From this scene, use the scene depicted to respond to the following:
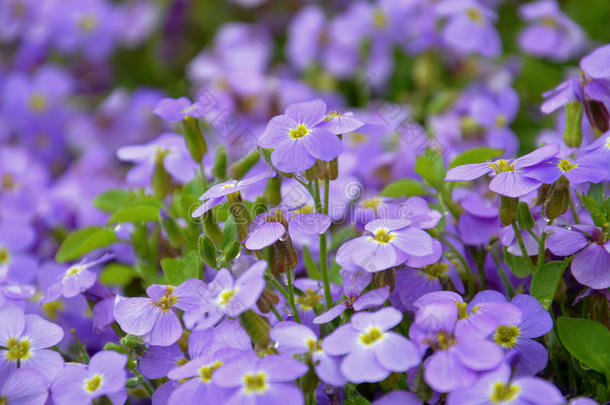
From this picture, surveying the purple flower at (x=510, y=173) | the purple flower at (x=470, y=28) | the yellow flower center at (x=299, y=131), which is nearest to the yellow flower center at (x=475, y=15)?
the purple flower at (x=470, y=28)

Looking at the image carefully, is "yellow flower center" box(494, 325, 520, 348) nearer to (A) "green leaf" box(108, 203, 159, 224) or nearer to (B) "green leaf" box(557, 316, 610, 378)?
(B) "green leaf" box(557, 316, 610, 378)

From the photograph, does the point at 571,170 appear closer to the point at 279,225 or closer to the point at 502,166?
the point at 502,166

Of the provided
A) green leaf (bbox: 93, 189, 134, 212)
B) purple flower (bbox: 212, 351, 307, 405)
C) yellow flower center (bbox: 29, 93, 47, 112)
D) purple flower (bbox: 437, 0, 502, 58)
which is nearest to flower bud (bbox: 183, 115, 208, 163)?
green leaf (bbox: 93, 189, 134, 212)

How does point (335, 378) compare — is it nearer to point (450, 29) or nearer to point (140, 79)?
point (450, 29)

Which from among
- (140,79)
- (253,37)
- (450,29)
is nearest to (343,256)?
(450,29)

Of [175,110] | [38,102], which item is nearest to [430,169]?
[175,110]
